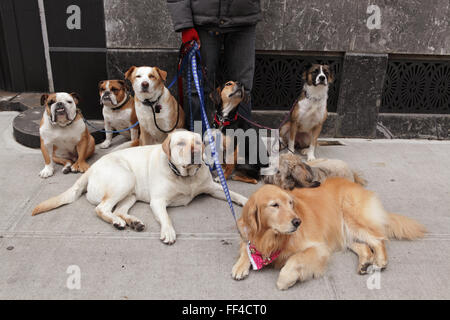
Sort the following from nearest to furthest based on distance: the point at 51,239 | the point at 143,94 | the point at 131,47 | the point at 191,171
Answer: the point at 51,239, the point at 191,171, the point at 143,94, the point at 131,47

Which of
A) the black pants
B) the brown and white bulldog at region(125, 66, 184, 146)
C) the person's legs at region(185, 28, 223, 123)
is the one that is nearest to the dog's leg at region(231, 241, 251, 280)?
the brown and white bulldog at region(125, 66, 184, 146)

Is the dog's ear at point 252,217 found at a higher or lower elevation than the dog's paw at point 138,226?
higher

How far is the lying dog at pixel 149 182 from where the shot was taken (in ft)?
11.4

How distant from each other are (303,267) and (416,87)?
13.2 ft

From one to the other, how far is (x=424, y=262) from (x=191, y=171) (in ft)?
6.69

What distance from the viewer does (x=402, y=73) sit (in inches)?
221

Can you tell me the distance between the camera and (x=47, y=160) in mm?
4402

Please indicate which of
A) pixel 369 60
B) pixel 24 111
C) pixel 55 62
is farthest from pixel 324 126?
pixel 24 111

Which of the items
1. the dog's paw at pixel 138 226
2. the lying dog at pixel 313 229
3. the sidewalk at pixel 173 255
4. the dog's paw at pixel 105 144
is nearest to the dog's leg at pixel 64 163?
the sidewalk at pixel 173 255

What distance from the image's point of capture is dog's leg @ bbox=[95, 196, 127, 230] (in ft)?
11.3

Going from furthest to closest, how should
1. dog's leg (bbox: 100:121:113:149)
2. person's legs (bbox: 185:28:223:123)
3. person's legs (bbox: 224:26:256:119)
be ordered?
1. dog's leg (bbox: 100:121:113:149)
2. person's legs (bbox: 224:26:256:119)
3. person's legs (bbox: 185:28:223:123)

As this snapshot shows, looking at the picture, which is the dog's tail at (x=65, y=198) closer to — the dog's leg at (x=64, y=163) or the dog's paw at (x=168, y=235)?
the dog's leg at (x=64, y=163)

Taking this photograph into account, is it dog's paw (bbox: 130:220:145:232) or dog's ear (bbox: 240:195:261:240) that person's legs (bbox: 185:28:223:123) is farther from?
dog's ear (bbox: 240:195:261:240)

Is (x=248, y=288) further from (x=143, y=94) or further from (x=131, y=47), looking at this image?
(x=131, y=47)
